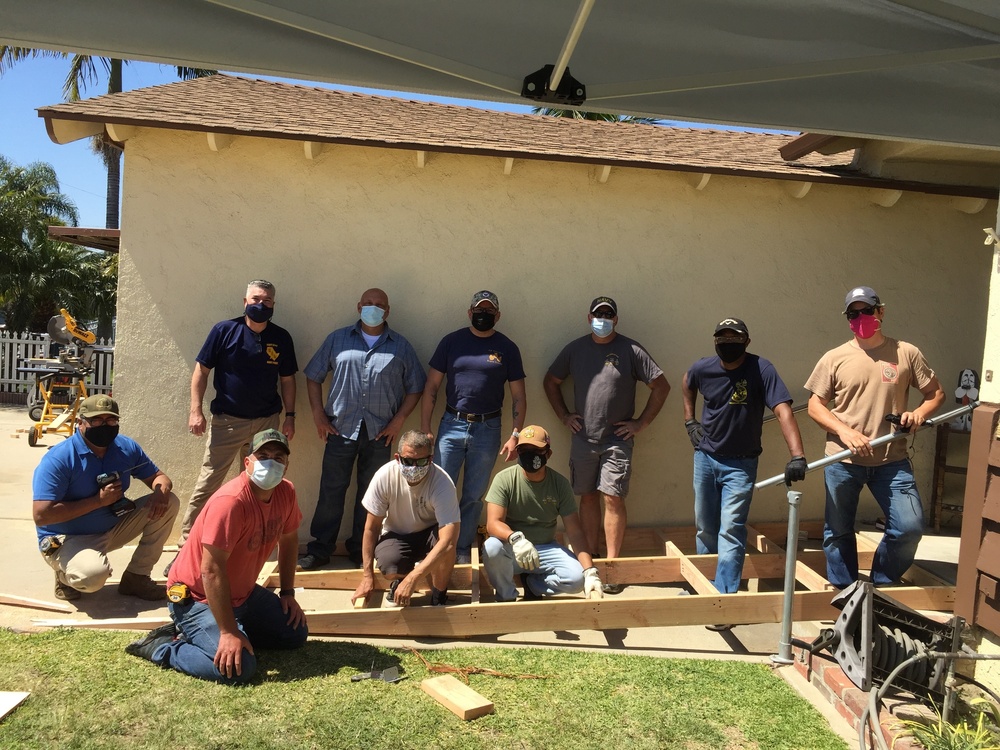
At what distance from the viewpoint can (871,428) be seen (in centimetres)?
537

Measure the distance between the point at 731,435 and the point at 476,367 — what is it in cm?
207

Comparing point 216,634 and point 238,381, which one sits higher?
point 238,381

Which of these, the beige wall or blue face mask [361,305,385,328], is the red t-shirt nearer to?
blue face mask [361,305,385,328]

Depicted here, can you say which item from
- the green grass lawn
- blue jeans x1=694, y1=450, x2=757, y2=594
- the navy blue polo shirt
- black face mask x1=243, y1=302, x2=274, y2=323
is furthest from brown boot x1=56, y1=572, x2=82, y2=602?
blue jeans x1=694, y1=450, x2=757, y2=594

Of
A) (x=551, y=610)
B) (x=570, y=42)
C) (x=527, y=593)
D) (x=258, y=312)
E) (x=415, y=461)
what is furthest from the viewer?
(x=258, y=312)

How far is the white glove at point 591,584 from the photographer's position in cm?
525

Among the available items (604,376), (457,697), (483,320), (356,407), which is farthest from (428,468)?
(604,376)

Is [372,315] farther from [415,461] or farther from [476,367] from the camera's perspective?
[415,461]

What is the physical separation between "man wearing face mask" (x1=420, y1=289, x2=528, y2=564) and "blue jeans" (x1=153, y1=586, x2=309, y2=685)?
6.87 feet

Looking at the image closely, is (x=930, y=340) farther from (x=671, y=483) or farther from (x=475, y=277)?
(x=475, y=277)

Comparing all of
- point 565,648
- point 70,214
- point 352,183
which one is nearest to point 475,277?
point 352,183

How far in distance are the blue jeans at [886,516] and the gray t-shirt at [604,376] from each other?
1716 millimetres

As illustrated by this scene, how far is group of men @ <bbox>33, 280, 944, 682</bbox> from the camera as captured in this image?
447 cm

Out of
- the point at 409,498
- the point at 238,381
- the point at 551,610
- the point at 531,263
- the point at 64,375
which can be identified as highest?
the point at 531,263
